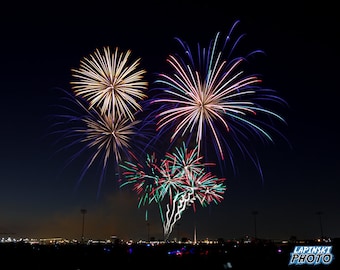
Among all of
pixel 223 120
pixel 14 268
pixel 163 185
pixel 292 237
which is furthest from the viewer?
pixel 292 237

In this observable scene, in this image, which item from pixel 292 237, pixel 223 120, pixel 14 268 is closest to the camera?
pixel 223 120

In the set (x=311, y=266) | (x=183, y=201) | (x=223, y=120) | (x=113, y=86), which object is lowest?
(x=311, y=266)

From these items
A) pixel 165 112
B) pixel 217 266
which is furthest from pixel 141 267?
pixel 165 112

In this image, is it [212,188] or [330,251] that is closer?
[330,251]

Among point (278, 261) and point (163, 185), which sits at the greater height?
point (163, 185)

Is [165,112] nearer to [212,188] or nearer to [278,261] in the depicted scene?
[212,188]

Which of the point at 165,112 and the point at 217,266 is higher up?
the point at 165,112

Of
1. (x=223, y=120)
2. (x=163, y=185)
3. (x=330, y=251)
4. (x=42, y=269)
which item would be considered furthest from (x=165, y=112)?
(x=330, y=251)

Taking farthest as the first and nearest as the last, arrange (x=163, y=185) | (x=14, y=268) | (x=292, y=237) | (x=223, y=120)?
(x=292, y=237)
(x=163, y=185)
(x=14, y=268)
(x=223, y=120)

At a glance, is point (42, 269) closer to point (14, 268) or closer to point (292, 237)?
point (14, 268)
